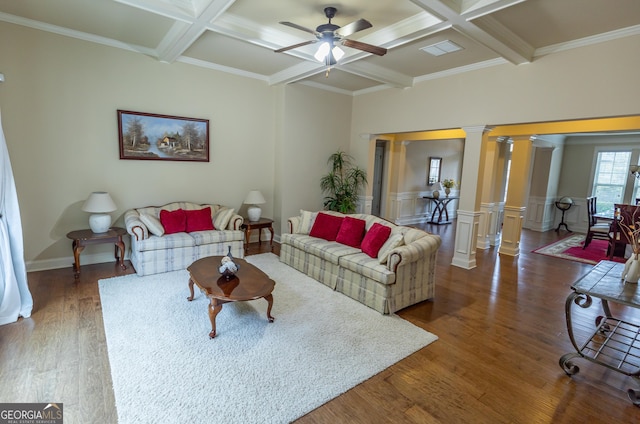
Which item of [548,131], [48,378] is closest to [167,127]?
[48,378]

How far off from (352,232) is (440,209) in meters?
6.42

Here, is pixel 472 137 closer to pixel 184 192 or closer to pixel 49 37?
pixel 184 192

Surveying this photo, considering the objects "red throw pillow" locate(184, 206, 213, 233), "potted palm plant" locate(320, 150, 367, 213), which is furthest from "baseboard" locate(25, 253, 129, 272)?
"potted palm plant" locate(320, 150, 367, 213)

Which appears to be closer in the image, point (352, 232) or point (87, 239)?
point (87, 239)

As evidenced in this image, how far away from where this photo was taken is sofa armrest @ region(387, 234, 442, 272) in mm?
3328

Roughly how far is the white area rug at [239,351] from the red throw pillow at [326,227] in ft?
3.10

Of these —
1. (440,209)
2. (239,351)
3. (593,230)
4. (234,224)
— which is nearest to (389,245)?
(239,351)

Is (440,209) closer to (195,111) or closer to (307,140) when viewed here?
(307,140)

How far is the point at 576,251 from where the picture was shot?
6.46m

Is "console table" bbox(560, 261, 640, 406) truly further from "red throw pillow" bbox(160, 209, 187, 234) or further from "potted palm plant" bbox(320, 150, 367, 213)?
"red throw pillow" bbox(160, 209, 187, 234)

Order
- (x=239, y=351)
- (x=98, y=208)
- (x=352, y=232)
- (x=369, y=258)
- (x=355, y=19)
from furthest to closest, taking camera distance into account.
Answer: (x=352, y=232), (x=98, y=208), (x=369, y=258), (x=355, y=19), (x=239, y=351)

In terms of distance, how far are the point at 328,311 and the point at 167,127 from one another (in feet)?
12.4

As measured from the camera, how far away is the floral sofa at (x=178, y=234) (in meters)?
4.22

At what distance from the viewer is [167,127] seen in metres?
4.96
